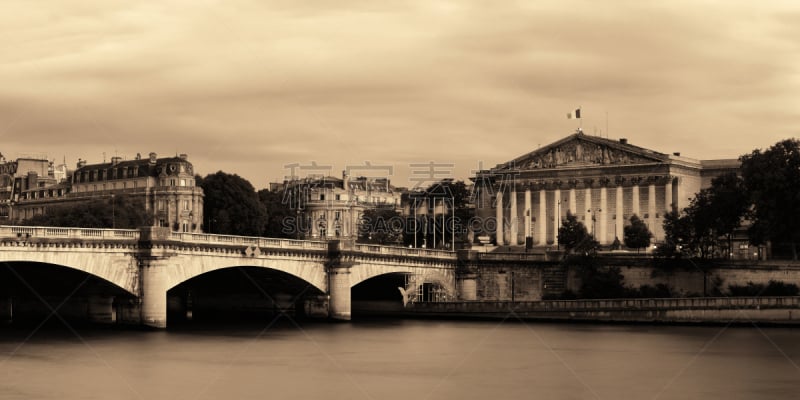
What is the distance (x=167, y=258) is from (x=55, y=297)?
34.4ft

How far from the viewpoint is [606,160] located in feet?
454

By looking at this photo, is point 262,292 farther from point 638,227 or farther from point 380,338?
point 638,227

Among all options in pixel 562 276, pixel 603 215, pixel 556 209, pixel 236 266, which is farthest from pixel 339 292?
pixel 556 209

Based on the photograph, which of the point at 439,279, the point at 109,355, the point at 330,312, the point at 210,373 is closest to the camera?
the point at 210,373

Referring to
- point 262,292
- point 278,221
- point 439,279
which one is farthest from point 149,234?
point 278,221

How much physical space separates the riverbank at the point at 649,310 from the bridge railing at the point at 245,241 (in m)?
11.5

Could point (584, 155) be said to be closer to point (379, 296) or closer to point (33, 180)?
point (379, 296)

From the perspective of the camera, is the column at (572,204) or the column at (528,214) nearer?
the column at (572,204)

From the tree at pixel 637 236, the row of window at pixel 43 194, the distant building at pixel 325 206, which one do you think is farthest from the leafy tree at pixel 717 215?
the row of window at pixel 43 194

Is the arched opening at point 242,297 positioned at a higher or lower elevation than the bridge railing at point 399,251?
lower

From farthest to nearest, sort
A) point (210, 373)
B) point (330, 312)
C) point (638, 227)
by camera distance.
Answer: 1. point (638, 227)
2. point (330, 312)
3. point (210, 373)

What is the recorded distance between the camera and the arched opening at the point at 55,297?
77438mm

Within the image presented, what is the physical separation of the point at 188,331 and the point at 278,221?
235 ft

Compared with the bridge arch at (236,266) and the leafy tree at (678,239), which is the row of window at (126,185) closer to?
the leafy tree at (678,239)
